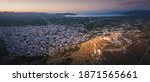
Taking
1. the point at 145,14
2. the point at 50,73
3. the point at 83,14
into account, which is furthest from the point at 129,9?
the point at 50,73

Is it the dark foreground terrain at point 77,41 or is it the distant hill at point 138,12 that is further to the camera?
the distant hill at point 138,12

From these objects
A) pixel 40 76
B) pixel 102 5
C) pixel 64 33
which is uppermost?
pixel 102 5

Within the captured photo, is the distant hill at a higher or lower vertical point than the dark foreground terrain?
higher

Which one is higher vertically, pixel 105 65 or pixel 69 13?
pixel 69 13

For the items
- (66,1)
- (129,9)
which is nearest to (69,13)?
(66,1)

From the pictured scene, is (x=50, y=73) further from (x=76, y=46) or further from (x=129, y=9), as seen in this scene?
(x=129, y=9)

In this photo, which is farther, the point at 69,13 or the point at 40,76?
the point at 69,13

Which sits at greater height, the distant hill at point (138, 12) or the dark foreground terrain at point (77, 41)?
the distant hill at point (138, 12)

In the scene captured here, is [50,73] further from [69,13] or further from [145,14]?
[145,14]

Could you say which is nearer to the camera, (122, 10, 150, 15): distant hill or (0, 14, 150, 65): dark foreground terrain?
(0, 14, 150, 65): dark foreground terrain

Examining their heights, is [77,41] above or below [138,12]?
below
